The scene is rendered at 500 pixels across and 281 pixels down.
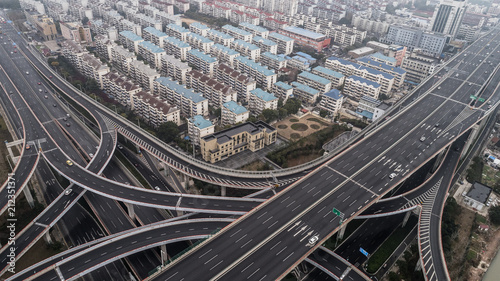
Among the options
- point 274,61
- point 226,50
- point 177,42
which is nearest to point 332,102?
point 274,61

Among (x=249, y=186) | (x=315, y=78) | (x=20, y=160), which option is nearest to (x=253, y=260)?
(x=249, y=186)

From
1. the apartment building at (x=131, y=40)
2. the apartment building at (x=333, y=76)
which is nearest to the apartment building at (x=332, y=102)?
the apartment building at (x=333, y=76)

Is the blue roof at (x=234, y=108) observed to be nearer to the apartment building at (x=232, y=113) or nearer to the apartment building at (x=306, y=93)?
the apartment building at (x=232, y=113)

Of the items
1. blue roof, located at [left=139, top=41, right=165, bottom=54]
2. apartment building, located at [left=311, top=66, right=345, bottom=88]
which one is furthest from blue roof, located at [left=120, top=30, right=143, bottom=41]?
apartment building, located at [left=311, top=66, right=345, bottom=88]

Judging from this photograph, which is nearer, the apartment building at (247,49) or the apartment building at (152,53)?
the apartment building at (152,53)

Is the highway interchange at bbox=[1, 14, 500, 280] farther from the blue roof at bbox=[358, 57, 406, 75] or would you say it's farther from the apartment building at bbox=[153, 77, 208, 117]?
the apartment building at bbox=[153, 77, 208, 117]

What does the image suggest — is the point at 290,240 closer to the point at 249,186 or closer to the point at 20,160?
the point at 249,186

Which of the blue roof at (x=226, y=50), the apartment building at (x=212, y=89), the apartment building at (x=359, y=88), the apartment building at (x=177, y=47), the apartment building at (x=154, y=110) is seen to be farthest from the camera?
the apartment building at (x=177, y=47)
